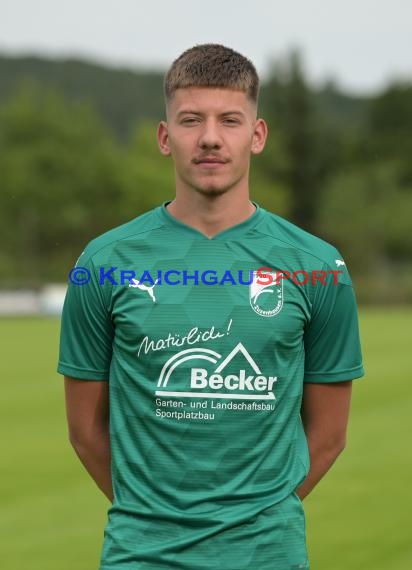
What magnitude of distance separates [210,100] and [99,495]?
23.3 ft

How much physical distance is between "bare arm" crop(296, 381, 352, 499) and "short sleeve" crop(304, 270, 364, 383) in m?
0.05

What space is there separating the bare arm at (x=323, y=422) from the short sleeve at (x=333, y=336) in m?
0.05

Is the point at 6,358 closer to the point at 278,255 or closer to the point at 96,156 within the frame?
the point at 278,255

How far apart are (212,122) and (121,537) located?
128 cm

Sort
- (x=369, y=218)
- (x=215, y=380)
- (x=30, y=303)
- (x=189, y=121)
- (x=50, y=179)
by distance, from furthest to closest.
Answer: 1. (x=369, y=218)
2. (x=50, y=179)
3. (x=30, y=303)
4. (x=189, y=121)
5. (x=215, y=380)

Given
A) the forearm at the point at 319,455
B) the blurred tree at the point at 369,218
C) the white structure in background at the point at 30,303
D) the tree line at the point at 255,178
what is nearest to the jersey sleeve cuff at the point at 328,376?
the forearm at the point at 319,455

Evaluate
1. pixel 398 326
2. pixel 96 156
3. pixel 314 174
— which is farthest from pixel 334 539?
pixel 314 174

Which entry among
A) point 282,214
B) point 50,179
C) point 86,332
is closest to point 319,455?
point 86,332

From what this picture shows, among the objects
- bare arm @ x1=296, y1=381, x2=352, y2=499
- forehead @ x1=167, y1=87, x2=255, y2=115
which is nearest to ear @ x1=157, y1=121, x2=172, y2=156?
forehead @ x1=167, y1=87, x2=255, y2=115

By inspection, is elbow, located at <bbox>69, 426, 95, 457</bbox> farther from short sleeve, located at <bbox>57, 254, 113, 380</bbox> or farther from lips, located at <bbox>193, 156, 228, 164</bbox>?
lips, located at <bbox>193, 156, 228, 164</bbox>

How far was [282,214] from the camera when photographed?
93.6 metres

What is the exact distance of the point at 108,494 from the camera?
12.9 feet

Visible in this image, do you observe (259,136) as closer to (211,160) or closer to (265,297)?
(211,160)

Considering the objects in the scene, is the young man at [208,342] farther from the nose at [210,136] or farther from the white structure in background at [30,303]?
the white structure in background at [30,303]
